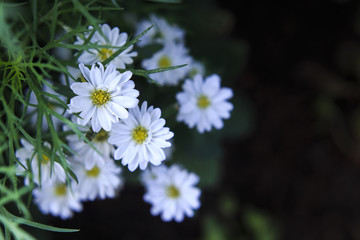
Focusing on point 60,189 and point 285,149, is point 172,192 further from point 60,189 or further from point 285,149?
point 285,149

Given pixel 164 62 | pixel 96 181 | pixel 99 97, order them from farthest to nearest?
pixel 164 62 → pixel 96 181 → pixel 99 97

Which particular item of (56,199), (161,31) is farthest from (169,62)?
(56,199)

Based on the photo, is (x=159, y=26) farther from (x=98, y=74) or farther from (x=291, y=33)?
(x=291, y=33)

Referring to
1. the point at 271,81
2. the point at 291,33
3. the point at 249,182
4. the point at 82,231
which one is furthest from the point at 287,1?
the point at 82,231

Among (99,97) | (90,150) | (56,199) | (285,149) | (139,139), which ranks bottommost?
(285,149)

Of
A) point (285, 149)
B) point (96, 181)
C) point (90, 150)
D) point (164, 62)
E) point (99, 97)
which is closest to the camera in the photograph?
point (99, 97)

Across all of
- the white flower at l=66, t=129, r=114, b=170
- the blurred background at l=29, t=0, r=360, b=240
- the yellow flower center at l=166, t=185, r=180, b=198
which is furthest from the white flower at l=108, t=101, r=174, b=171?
the blurred background at l=29, t=0, r=360, b=240

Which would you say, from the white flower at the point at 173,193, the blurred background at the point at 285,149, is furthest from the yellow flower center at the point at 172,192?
the blurred background at the point at 285,149
